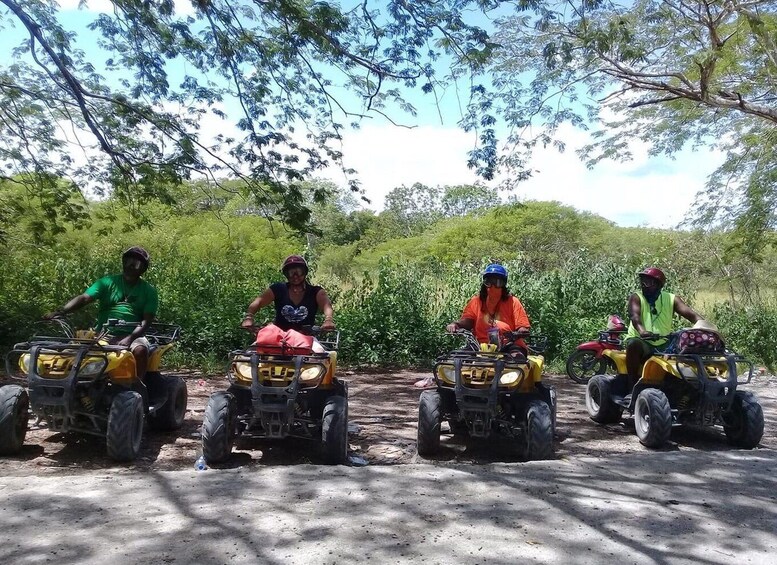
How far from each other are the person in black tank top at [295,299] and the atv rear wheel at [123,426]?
1302 mm

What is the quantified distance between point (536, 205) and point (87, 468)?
28306 mm

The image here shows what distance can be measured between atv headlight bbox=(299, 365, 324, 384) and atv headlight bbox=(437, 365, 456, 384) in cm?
108

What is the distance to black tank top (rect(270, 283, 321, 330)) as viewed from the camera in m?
6.20

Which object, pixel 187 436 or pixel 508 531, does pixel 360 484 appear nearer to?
pixel 508 531

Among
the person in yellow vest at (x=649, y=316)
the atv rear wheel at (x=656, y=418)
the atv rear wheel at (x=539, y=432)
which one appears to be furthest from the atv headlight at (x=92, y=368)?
the person in yellow vest at (x=649, y=316)

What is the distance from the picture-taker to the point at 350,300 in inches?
494

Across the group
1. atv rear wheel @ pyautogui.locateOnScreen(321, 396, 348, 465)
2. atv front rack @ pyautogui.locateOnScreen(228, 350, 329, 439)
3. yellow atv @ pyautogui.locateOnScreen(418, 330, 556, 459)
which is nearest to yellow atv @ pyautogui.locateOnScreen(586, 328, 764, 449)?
yellow atv @ pyautogui.locateOnScreen(418, 330, 556, 459)

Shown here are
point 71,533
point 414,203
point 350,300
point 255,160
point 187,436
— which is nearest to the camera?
point 71,533

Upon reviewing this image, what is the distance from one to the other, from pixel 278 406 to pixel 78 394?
64.5 inches

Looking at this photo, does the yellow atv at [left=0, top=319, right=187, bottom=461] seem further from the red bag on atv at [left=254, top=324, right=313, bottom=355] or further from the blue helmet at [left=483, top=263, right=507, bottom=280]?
the blue helmet at [left=483, top=263, right=507, bottom=280]

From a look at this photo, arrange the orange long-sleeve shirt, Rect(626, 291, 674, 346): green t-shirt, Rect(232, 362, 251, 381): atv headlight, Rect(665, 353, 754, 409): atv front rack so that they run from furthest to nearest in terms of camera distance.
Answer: Rect(626, 291, 674, 346): green t-shirt
the orange long-sleeve shirt
Rect(665, 353, 754, 409): atv front rack
Rect(232, 362, 251, 381): atv headlight

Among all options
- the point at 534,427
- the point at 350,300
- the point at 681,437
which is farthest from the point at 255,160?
the point at 681,437

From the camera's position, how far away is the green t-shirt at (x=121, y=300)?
6.19 m

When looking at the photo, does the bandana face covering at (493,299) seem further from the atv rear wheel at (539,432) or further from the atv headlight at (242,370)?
the atv headlight at (242,370)
